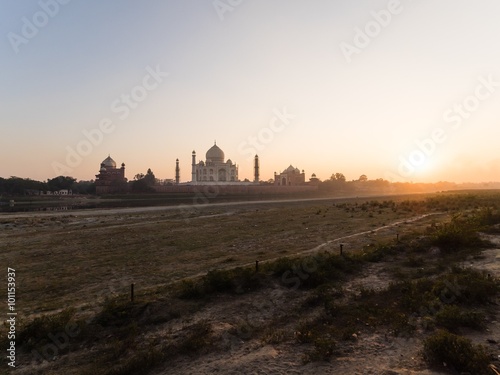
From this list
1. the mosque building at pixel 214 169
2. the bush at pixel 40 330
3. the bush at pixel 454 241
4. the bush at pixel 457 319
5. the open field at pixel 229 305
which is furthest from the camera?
the mosque building at pixel 214 169

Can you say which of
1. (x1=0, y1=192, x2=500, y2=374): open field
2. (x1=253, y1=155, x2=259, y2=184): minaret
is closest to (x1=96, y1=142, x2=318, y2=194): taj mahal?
(x1=253, y1=155, x2=259, y2=184): minaret

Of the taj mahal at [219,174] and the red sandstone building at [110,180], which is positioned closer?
the red sandstone building at [110,180]

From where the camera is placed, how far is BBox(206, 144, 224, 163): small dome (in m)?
123

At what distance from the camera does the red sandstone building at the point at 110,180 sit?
9275cm

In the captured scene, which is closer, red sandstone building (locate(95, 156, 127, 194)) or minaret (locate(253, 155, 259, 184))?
red sandstone building (locate(95, 156, 127, 194))

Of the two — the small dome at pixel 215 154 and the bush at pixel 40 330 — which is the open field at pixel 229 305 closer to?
the bush at pixel 40 330

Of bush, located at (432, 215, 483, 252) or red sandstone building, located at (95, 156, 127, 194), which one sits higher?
red sandstone building, located at (95, 156, 127, 194)

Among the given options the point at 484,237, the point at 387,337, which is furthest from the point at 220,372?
the point at 484,237

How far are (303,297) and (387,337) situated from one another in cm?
272

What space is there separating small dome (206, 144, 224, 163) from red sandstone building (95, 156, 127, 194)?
31.1 meters

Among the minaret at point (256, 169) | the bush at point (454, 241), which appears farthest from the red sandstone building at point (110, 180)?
the bush at point (454, 241)

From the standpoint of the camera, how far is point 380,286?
9508 millimetres

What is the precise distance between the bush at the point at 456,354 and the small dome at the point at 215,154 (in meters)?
119

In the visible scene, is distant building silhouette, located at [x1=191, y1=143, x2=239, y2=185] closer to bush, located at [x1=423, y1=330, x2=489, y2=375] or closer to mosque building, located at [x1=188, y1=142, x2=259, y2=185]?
mosque building, located at [x1=188, y1=142, x2=259, y2=185]
